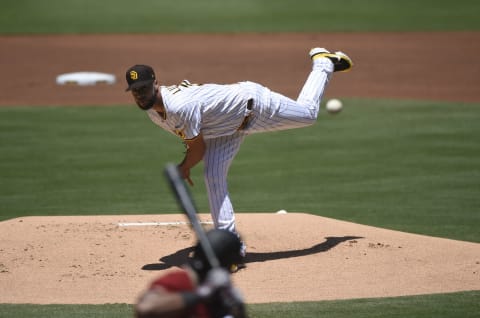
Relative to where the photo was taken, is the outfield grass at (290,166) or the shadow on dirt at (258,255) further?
the outfield grass at (290,166)

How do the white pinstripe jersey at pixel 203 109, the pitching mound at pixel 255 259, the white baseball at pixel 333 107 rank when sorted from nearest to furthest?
1. the pitching mound at pixel 255 259
2. the white pinstripe jersey at pixel 203 109
3. the white baseball at pixel 333 107

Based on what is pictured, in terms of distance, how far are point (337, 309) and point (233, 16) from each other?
25168 mm

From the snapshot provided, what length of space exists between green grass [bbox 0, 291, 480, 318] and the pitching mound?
0.19 m

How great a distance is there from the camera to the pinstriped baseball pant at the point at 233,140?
8047mm

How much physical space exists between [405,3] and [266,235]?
83.0ft

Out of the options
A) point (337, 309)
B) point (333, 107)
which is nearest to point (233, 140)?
point (337, 309)

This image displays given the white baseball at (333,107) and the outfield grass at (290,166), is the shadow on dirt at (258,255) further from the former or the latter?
the white baseball at (333,107)

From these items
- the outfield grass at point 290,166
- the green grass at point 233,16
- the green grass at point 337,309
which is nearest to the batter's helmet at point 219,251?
the green grass at point 337,309

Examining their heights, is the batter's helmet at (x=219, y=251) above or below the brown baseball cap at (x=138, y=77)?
below

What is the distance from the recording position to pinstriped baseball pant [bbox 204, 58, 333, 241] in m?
8.05

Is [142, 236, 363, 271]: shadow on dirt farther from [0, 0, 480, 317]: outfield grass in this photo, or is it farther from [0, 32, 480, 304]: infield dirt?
[0, 0, 480, 317]: outfield grass

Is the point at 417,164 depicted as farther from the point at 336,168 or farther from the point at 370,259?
the point at 370,259

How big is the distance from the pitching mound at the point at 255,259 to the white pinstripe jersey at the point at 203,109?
1320mm

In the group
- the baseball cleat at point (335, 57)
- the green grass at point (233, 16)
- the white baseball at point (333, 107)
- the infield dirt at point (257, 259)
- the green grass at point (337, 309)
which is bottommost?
the green grass at point (337, 309)
